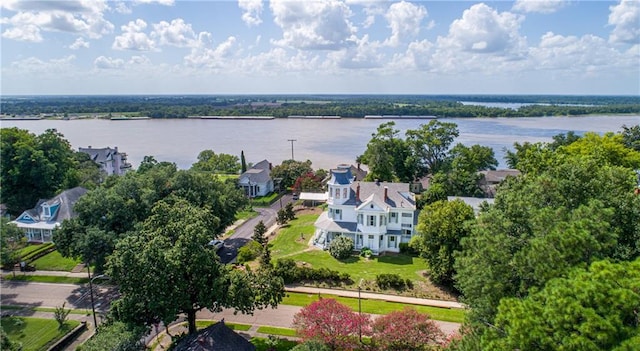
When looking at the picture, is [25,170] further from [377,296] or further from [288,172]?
[377,296]

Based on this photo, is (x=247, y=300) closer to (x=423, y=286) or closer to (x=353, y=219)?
(x=423, y=286)

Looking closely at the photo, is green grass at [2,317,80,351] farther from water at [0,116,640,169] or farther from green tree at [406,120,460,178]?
water at [0,116,640,169]

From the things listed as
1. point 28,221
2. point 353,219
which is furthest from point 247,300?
point 28,221

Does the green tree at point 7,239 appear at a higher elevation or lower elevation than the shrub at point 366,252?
higher

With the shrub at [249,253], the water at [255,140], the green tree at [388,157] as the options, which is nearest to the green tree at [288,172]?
the green tree at [388,157]

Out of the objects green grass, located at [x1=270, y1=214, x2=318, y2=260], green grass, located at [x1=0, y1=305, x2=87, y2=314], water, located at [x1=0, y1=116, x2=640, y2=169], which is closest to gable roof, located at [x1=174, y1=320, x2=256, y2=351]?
green grass, located at [x1=0, y1=305, x2=87, y2=314]

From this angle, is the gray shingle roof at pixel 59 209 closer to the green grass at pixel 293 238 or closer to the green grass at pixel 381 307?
the green grass at pixel 293 238
